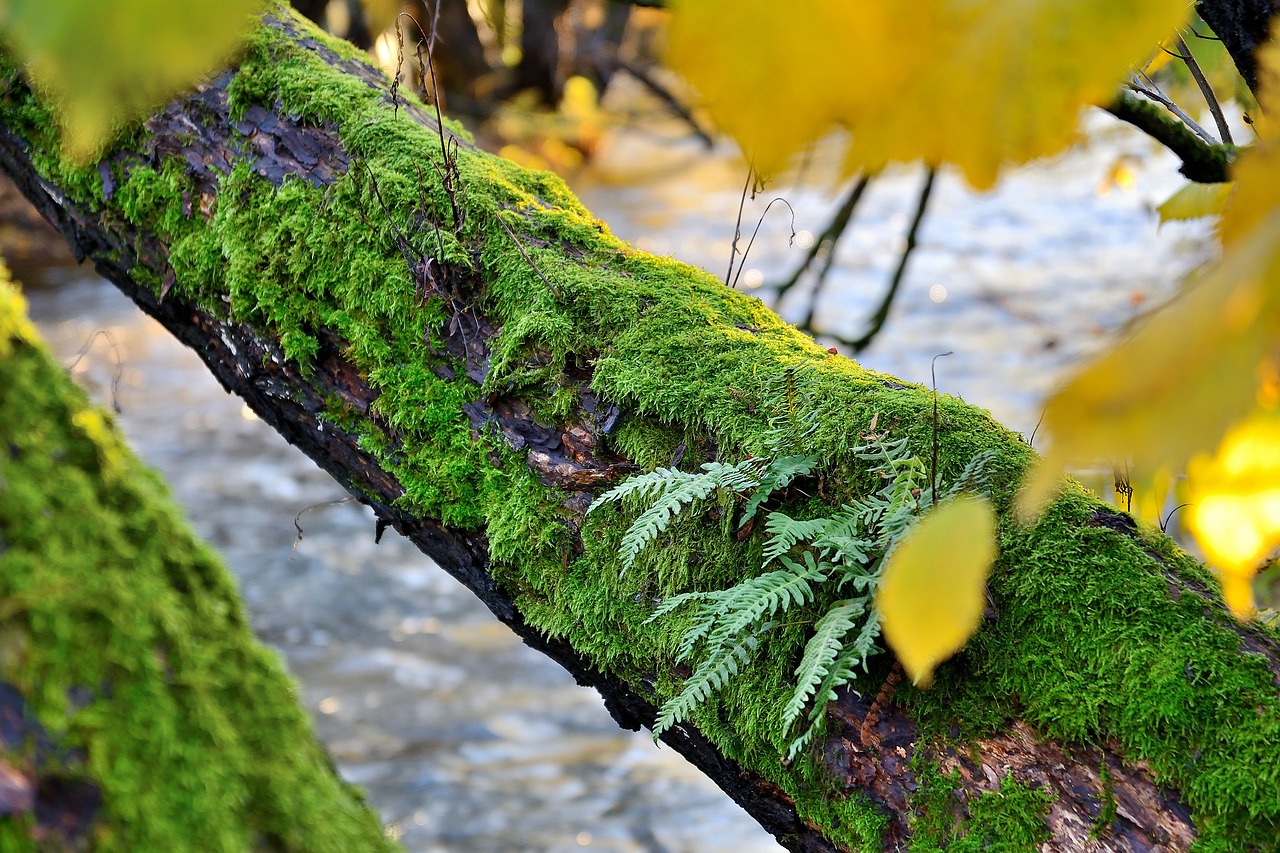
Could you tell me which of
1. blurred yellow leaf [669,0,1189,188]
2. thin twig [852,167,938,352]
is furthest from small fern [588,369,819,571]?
thin twig [852,167,938,352]

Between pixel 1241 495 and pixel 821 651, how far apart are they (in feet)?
3.27

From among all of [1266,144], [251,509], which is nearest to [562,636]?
[1266,144]

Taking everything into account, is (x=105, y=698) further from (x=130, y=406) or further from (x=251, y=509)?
(x=130, y=406)

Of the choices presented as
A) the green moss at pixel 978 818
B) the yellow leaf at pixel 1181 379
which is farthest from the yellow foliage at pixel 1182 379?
the green moss at pixel 978 818

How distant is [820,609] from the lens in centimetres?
202

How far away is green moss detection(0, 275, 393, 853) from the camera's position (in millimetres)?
972

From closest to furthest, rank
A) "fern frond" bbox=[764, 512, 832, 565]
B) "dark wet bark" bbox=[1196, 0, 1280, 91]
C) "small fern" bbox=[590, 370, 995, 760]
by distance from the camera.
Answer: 1. "dark wet bark" bbox=[1196, 0, 1280, 91]
2. "small fern" bbox=[590, 370, 995, 760]
3. "fern frond" bbox=[764, 512, 832, 565]

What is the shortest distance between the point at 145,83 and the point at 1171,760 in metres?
1.89

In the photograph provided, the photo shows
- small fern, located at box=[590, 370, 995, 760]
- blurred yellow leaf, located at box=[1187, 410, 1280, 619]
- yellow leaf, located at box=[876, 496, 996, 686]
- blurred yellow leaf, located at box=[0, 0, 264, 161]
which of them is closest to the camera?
blurred yellow leaf, located at box=[0, 0, 264, 161]

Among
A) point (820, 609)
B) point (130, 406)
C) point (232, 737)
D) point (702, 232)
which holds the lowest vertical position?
point (130, 406)

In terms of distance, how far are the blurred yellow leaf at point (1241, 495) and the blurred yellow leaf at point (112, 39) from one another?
91cm

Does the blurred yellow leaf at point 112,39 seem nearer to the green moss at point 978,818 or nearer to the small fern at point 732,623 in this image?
the small fern at point 732,623

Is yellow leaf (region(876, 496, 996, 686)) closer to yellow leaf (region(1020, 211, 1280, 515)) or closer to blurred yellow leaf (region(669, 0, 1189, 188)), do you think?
yellow leaf (region(1020, 211, 1280, 515))

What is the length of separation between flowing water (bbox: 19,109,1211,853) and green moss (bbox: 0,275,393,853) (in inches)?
35.8
